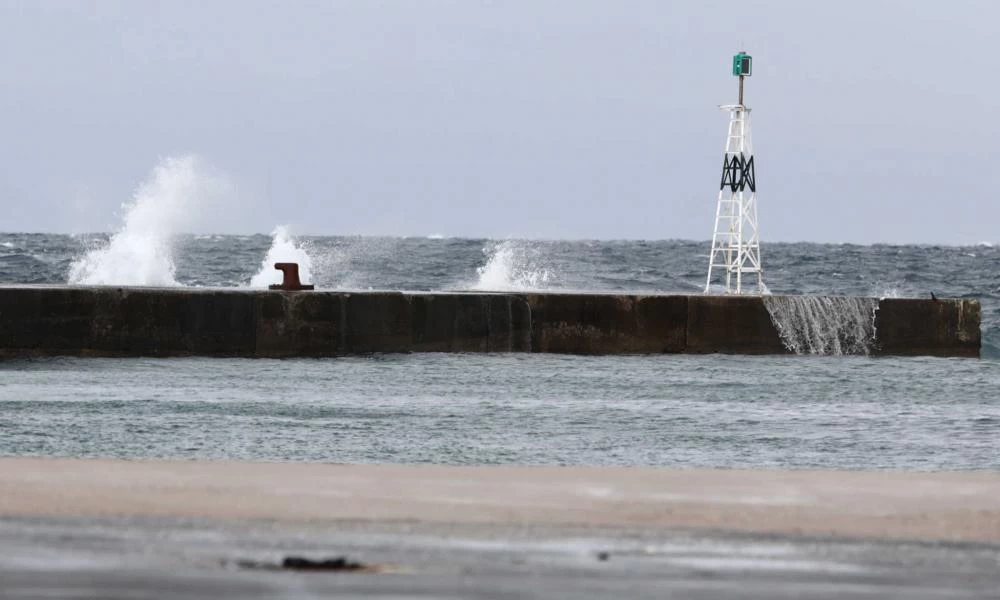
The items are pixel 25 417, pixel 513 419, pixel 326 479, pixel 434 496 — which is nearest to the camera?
pixel 434 496

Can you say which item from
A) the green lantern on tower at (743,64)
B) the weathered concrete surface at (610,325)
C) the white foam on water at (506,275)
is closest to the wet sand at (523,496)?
the weathered concrete surface at (610,325)

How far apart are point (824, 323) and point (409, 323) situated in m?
4.86

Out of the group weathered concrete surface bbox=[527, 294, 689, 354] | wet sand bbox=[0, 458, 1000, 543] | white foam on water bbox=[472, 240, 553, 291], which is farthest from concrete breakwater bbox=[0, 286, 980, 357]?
wet sand bbox=[0, 458, 1000, 543]

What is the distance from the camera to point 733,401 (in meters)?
13.2

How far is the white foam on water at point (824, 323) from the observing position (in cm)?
1838

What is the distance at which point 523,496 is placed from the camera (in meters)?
5.66

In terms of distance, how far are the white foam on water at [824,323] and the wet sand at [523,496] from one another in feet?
38.2

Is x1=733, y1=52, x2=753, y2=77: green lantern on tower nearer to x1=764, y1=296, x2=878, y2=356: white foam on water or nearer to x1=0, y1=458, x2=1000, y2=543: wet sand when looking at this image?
x1=764, y1=296, x2=878, y2=356: white foam on water

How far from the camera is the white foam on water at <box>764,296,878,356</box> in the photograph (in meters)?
18.4

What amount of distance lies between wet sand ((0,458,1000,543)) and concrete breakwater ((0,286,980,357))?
10.4 m

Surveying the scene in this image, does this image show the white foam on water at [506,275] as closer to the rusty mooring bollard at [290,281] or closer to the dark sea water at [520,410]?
the rusty mooring bollard at [290,281]

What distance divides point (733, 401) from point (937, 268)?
130 ft

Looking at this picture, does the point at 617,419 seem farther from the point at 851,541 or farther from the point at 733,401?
the point at 851,541

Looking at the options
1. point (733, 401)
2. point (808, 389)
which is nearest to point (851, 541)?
point (733, 401)
